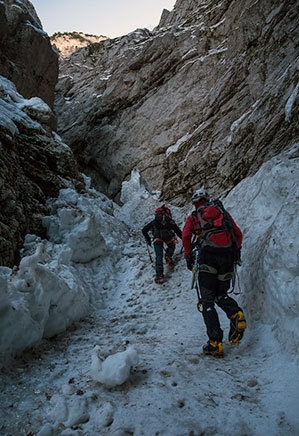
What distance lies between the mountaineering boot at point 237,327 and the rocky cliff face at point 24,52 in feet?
84.2

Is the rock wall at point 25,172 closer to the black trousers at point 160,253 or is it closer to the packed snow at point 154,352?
the packed snow at point 154,352

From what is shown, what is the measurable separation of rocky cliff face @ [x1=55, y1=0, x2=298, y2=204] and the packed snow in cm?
764

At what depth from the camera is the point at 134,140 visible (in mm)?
26250

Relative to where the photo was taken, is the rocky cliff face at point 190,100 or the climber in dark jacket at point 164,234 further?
the rocky cliff face at point 190,100

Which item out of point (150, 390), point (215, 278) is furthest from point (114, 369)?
point (215, 278)

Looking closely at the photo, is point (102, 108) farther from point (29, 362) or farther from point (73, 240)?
point (29, 362)

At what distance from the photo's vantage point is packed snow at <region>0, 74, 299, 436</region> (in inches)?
125

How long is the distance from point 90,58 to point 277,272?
4138 cm

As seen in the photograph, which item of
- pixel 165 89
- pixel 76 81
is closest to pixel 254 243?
pixel 165 89

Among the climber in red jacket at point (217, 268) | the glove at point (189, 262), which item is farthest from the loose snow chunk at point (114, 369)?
the glove at point (189, 262)

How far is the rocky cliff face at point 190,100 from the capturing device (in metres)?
15.3

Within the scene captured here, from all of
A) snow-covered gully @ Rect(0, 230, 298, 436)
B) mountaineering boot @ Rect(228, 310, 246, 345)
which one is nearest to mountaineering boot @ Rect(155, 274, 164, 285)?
snow-covered gully @ Rect(0, 230, 298, 436)

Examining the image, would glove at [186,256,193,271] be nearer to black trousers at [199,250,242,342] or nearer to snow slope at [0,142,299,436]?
black trousers at [199,250,242,342]

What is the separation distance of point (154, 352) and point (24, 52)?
2903cm
